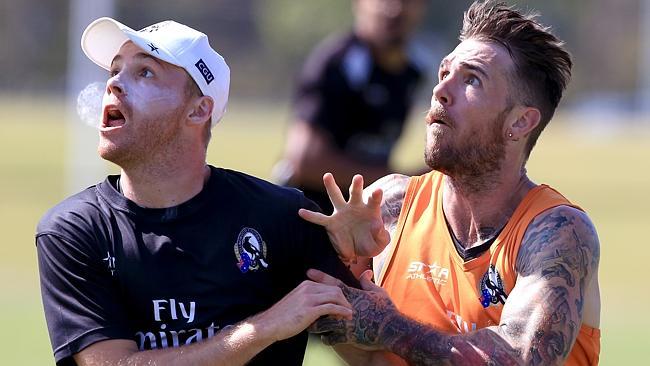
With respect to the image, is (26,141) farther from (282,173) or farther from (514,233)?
(514,233)

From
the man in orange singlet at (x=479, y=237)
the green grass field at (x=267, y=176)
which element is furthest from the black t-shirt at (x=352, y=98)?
the man in orange singlet at (x=479, y=237)

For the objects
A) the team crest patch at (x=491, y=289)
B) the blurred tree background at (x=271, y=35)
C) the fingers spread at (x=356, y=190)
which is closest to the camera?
the fingers spread at (x=356, y=190)

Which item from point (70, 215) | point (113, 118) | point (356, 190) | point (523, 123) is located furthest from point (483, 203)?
point (70, 215)

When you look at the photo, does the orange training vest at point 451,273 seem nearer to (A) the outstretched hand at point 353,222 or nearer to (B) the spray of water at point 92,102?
(A) the outstretched hand at point 353,222

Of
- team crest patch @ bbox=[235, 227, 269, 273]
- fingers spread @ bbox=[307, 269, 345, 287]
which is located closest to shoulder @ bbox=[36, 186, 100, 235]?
Answer: team crest patch @ bbox=[235, 227, 269, 273]

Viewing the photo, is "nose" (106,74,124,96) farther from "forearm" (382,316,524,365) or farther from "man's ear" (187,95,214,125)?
"forearm" (382,316,524,365)

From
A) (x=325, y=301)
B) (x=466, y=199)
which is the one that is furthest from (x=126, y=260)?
(x=466, y=199)

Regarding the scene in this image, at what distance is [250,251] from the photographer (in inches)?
191

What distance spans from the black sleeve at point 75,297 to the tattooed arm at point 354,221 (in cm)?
80

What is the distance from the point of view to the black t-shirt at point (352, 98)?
10039 mm

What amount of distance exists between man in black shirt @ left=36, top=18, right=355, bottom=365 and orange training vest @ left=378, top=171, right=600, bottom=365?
500 mm

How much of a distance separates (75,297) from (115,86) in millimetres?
785

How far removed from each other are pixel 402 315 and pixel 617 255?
48.6ft

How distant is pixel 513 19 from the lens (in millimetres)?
5426
